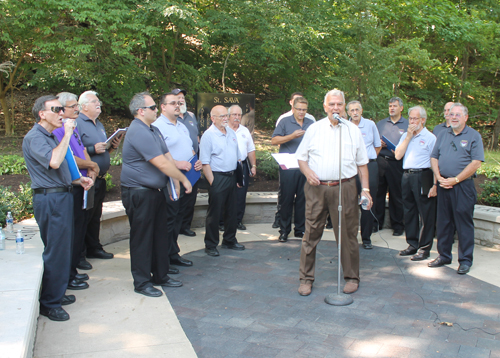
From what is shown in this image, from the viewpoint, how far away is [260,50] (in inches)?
482

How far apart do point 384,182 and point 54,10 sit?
25.2ft

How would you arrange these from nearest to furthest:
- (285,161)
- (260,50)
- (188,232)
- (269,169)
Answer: (285,161) < (188,232) < (269,169) < (260,50)

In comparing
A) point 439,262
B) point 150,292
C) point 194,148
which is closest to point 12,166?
point 194,148

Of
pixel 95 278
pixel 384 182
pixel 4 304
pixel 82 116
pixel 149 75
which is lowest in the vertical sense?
pixel 95 278

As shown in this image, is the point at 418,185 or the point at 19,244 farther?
the point at 418,185

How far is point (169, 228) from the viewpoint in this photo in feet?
15.9

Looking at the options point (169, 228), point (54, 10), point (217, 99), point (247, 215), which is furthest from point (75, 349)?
point (54, 10)

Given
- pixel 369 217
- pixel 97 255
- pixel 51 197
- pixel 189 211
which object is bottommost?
pixel 97 255

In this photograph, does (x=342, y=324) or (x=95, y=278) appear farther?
(x=95, y=278)

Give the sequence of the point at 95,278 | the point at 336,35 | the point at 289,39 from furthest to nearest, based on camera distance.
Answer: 1. the point at 336,35
2. the point at 289,39
3. the point at 95,278

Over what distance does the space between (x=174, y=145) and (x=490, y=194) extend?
4.78m

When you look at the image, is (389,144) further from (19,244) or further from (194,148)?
(19,244)

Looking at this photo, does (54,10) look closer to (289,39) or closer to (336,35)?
(289,39)

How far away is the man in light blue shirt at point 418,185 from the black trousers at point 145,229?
3108 mm
